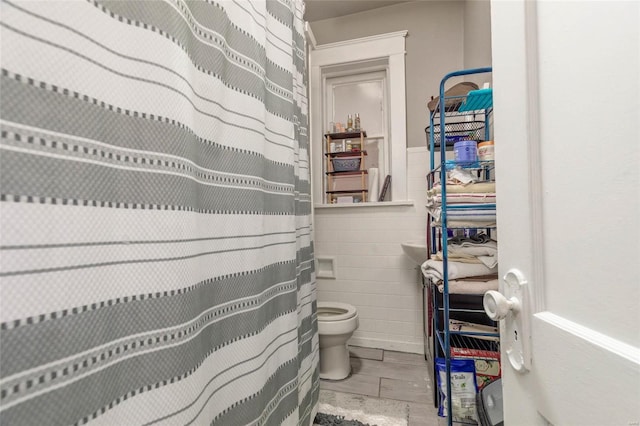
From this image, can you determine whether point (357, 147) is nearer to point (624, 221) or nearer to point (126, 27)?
point (126, 27)

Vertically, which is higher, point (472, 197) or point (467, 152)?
point (467, 152)

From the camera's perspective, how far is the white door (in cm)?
31

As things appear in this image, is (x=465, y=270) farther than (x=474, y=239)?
No

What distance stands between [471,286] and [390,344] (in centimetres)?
127

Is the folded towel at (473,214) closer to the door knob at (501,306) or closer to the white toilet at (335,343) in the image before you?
the door knob at (501,306)

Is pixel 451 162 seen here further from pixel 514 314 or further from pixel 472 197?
pixel 514 314

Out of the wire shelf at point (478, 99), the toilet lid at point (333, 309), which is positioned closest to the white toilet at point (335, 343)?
the toilet lid at point (333, 309)

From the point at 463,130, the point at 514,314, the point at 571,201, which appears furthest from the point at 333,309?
the point at 571,201

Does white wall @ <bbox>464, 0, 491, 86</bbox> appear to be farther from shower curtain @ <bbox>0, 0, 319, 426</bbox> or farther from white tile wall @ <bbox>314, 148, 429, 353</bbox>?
shower curtain @ <bbox>0, 0, 319, 426</bbox>

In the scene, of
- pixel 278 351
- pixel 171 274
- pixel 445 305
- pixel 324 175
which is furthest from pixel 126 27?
pixel 324 175

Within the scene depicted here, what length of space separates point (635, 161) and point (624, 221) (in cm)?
6

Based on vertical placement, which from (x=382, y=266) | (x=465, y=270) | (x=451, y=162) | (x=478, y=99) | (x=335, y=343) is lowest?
(x=335, y=343)

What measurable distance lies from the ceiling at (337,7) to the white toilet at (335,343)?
252cm

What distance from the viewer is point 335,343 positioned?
1812 mm
